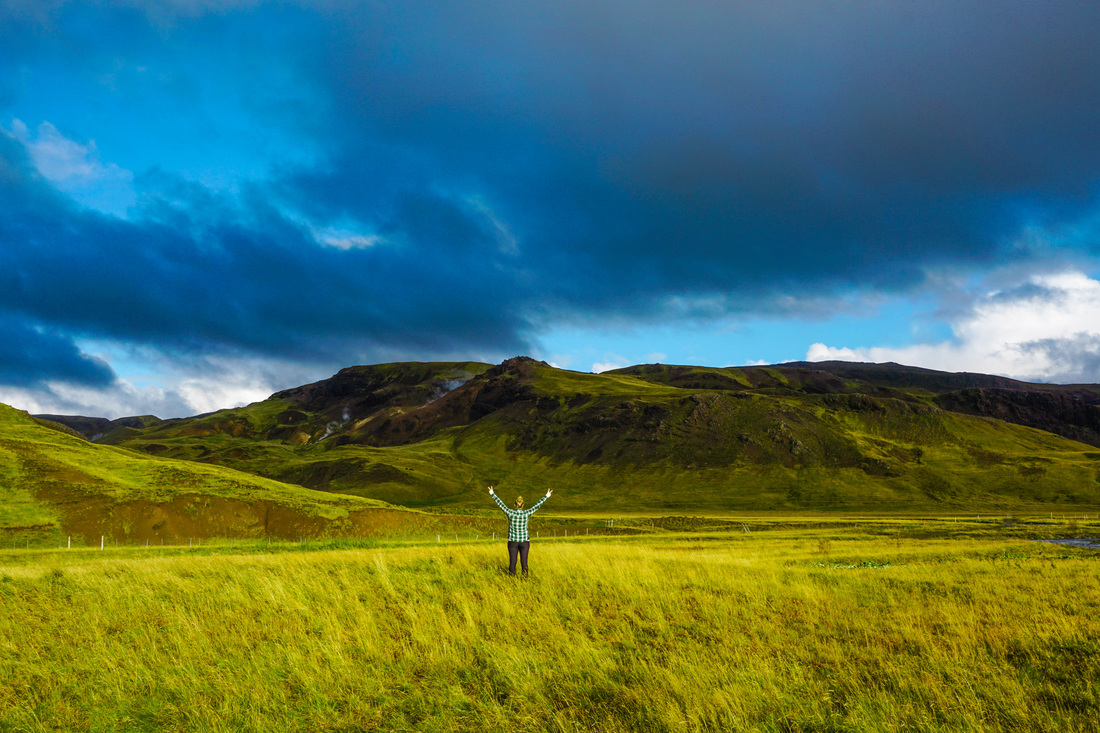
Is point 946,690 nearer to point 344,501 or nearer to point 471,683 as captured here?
point 471,683

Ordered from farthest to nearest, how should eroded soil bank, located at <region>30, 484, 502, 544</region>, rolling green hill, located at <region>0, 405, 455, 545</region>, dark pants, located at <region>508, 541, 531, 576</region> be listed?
1. eroded soil bank, located at <region>30, 484, 502, 544</region>
2. rolling green hill, located at <region>0, 405, 455, 545</region>
3. dark pants, located at <region>508, 541, 531, 576</region>

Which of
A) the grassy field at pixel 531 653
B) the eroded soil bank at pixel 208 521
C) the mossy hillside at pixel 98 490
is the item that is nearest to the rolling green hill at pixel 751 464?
the mossy hillside at pixel 98 490

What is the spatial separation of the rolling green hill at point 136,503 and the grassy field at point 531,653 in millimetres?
38392

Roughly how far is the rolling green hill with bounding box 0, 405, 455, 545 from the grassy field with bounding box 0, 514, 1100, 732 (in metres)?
38.4

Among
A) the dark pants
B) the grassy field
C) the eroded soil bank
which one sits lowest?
the eroded soil bank

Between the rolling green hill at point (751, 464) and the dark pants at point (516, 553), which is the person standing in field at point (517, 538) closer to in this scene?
the dark pants at point (516, 553)

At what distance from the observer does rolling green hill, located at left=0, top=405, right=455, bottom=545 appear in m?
45.5

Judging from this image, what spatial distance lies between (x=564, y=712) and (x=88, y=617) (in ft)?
29.9

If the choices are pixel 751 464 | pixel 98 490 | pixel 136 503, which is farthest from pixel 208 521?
pixel 751 464

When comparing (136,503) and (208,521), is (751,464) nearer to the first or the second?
(208,521)

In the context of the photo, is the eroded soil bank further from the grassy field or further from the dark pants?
the dark pants

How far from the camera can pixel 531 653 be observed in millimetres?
8281

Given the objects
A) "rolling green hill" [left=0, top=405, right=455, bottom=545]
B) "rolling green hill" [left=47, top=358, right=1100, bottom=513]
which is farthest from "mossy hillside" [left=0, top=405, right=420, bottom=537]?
"rolling green hill" [left=47, top=358, right=1100, bottom=513]

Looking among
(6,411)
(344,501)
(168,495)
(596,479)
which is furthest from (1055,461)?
(6,411)
